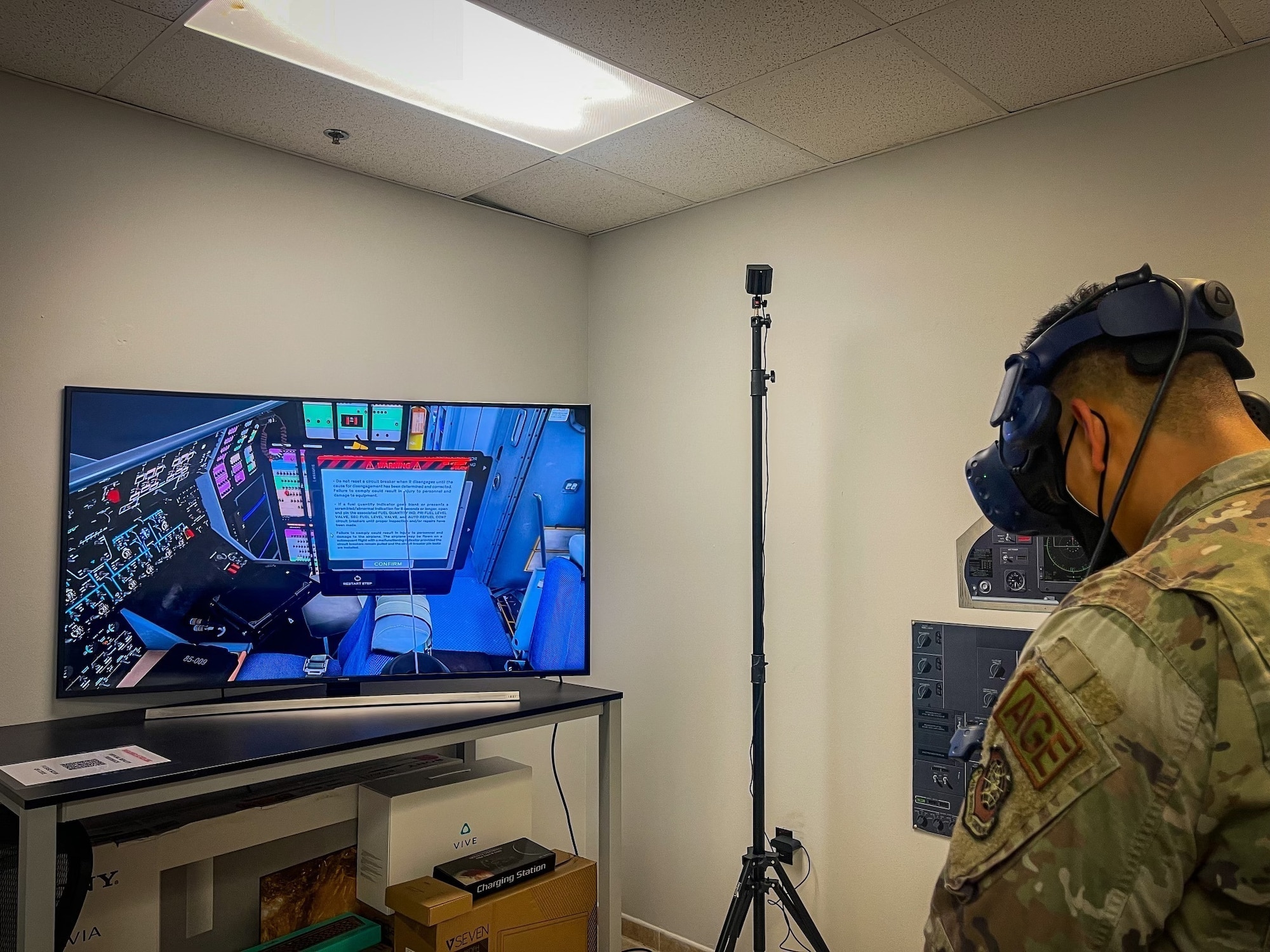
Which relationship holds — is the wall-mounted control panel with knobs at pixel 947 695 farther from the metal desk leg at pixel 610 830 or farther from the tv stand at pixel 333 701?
the tv stand at pixel 333 701

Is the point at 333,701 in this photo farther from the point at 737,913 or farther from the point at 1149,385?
the point at 1149,385

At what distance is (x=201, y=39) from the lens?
201 cm

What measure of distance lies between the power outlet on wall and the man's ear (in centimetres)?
201

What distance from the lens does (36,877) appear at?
1552 millimetres

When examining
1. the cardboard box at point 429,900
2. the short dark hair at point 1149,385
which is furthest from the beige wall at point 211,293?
the short dark hair at point 1149,385

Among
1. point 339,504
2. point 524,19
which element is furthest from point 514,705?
point 524,19

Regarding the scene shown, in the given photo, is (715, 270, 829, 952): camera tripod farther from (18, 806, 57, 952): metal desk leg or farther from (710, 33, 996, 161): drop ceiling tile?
(18, 806, 57, 952): metal desk leg

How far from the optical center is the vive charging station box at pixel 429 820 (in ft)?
7.49

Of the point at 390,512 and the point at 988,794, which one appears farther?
the point at 390,512

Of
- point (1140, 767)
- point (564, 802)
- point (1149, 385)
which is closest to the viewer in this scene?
point (1140, 767)

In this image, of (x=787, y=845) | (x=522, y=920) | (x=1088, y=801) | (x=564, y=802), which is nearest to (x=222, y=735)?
(x=522, y=920)

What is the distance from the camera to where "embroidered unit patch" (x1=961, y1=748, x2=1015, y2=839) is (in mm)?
836

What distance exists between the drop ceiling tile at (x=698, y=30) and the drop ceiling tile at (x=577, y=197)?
69 centimetres

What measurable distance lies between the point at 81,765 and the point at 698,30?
1966 millimetres
